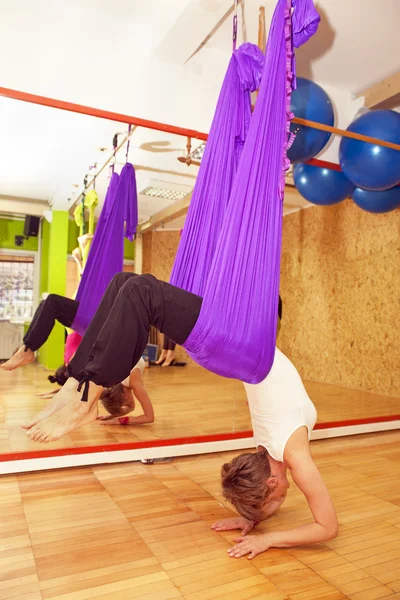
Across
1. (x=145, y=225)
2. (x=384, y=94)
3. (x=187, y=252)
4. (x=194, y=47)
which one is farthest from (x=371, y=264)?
(x=187, y=252)

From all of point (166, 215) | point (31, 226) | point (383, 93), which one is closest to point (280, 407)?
point (31, 226)

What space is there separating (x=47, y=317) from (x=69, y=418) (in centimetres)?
88

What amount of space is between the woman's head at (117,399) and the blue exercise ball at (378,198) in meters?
1.99

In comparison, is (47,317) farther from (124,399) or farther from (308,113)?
(308,113)

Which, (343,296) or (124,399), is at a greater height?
(343,296)

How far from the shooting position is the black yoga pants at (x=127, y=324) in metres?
1.07

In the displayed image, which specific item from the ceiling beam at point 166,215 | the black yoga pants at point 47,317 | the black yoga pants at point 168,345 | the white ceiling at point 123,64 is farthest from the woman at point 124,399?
the black yoga pants at point 168,345

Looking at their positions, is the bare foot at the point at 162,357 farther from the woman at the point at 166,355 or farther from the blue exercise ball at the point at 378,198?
the blue exercise ball at the point at 378,198

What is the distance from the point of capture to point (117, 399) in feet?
7.83

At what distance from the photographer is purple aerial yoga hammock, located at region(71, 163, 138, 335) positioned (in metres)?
2.17

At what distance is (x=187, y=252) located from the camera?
1.54 metres

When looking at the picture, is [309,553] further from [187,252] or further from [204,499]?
[187,252]

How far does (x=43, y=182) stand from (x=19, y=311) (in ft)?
2.81

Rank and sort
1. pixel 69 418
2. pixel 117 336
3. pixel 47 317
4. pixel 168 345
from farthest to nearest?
pixel 168 345, pixel 47 317, pixel 69 418, pixel 117 336
